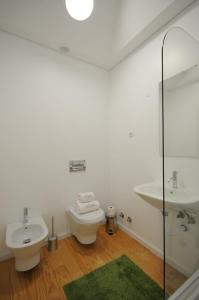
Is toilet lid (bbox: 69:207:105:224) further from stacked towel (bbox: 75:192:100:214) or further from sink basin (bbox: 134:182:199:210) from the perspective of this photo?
sink basin (bbox: 134:182:199:210)

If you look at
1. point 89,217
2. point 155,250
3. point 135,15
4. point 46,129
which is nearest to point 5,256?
point 89,217

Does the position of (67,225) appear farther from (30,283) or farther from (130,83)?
(130,83)

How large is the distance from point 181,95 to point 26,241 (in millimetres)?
2280

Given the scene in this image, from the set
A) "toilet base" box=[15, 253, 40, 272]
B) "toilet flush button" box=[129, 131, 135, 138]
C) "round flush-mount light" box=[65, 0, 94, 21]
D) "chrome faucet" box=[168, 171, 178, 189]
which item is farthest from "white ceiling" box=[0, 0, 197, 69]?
"toilet base" box=[15, 253, 40, 272]

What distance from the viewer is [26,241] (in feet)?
5.33

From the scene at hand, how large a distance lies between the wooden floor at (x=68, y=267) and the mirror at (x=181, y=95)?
112cm

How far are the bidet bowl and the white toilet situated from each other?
0.39 metres

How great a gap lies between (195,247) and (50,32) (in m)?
2.76

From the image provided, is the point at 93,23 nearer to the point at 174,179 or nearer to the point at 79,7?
the point at 79,7

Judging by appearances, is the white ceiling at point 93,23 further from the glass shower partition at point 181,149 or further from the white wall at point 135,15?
the glass shower partition at point 181,149

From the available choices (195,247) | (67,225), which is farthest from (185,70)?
(67,225)

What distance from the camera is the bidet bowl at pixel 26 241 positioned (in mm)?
1379

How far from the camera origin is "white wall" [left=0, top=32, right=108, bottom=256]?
175 cm

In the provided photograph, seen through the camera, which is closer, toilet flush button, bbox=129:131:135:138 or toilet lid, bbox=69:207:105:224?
toilet lid, bbox=69:207:105:224
